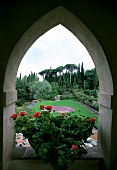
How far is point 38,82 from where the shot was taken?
2258mm

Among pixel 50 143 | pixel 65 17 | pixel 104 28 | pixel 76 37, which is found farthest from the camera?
pixel 76 37

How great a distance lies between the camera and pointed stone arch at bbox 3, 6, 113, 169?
1.71 m

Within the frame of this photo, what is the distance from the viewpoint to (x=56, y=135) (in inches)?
64.6

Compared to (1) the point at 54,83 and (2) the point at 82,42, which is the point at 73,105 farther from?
(2) the point at 82,42

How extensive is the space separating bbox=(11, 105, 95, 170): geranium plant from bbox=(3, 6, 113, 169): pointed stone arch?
0.65 feet

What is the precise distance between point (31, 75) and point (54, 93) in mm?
396

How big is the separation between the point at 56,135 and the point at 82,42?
3.78 ft

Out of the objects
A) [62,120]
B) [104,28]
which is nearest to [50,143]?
[62,120]

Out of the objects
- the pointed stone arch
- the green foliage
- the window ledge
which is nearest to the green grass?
the green foliage

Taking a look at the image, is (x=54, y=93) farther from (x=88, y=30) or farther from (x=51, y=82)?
(x=88, y=30)

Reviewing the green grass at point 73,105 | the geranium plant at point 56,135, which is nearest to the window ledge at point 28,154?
the geranium plant at point 56,135

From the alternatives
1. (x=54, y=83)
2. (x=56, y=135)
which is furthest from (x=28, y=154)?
(x=54, y=83)

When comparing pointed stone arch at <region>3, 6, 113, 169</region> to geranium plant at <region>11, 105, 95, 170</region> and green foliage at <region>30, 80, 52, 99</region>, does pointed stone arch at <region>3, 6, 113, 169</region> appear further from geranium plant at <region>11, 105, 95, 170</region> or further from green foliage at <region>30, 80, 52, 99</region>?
green foliage at <region>30, 80, 52, 99</region>

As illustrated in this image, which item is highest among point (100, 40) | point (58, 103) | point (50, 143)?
point (100, 40)
